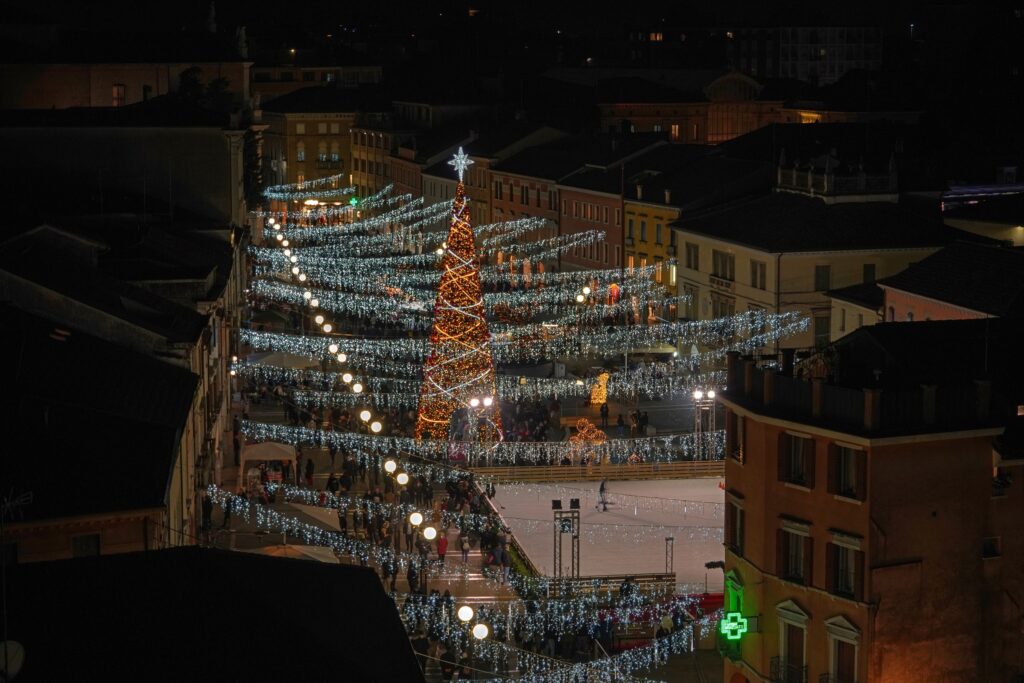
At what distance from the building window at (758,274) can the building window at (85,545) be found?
33.1m

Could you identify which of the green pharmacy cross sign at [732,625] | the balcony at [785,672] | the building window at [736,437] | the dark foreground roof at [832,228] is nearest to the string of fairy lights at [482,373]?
the dark foreground roof at [832,228]

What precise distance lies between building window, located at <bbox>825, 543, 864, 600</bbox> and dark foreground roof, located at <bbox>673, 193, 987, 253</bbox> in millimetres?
28969

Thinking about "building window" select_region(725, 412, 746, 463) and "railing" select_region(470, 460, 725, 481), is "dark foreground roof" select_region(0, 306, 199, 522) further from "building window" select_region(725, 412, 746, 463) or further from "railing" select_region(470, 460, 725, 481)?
"railing" select_region(470, 460, 725, 481)

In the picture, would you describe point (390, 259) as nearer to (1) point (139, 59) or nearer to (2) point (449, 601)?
(1) point (139, 59)

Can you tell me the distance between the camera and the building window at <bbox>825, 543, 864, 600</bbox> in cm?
2164

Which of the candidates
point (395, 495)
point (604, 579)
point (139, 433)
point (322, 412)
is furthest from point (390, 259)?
point (139, 433)

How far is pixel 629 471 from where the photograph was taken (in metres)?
39.1

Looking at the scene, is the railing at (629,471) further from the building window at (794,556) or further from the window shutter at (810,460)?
the window shutter at (810,460)

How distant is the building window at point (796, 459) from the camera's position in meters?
22.2

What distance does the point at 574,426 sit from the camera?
44219 millimetres

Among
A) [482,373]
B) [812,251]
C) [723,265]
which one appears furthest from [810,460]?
[723,265]

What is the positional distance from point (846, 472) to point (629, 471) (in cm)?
1740

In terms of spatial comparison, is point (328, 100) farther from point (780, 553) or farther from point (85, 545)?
point (85, 545)

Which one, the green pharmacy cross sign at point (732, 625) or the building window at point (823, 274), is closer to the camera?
the green pharmacy cross sign at point (732, 625)
